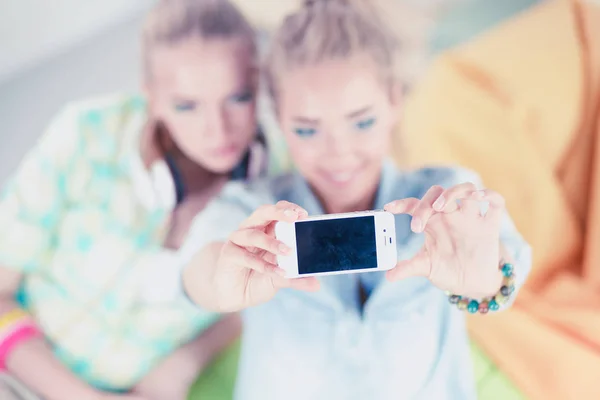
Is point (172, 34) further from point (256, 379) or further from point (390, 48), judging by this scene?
point (256, 379)

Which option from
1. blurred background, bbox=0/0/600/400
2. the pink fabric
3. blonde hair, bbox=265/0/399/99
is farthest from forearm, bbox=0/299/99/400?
blonde hair, bbox=265/0/399/99

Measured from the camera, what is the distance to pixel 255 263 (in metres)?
0.52

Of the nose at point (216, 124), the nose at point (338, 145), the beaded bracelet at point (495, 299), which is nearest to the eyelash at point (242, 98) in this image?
the nose at point (216, 124)

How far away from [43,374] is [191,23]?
467mm

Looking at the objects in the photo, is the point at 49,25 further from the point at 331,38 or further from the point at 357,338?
the point at 357,338

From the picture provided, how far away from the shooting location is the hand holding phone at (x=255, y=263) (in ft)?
1.69

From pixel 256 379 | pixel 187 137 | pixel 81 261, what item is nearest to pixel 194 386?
pixel 256 379

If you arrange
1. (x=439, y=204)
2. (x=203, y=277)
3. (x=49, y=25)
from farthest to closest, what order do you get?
(x=49, y=25) < (x=203, y=277) < (x=439, y=204)

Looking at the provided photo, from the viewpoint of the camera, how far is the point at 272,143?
2.37 ft

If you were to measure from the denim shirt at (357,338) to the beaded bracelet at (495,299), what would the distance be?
0.04 meters

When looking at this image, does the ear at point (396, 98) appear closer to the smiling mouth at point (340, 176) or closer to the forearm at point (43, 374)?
the smiling mouth at point (340, 176)

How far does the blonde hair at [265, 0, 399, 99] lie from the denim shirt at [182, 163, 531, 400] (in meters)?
0.16

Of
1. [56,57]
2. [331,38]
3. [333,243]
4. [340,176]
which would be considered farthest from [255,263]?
[56,57]

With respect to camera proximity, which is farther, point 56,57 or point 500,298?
point 56,57
